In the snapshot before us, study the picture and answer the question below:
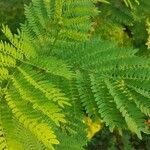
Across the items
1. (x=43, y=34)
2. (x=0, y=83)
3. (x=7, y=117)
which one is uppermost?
(x=43, y=34)

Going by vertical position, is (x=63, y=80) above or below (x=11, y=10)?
below

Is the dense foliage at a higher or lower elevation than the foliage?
lower

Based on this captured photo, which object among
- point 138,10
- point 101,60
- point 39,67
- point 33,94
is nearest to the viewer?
point 33,94

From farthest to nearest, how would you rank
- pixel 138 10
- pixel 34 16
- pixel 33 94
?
pixel 138 10 < pixel 34 16 < pixel 33 94

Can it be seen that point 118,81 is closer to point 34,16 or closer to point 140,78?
point 140,78

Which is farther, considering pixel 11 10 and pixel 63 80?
pixel 11 10

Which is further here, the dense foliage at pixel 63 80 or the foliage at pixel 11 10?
the foliage at pixel 11 10

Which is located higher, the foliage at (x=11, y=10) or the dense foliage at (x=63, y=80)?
the foliage at (x=11, y=10)

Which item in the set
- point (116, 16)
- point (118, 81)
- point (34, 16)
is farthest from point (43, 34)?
point (116, 16)
